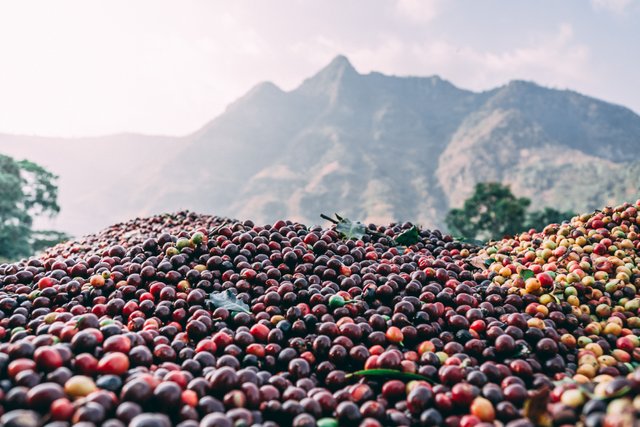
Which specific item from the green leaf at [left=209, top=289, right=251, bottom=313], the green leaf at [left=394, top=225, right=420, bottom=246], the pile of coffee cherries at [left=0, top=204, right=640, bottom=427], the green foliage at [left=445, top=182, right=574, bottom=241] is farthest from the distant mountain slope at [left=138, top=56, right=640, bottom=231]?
the green leaf at [left=209, top=289, right=251, bottom=313]

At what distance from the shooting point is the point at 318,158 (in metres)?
163

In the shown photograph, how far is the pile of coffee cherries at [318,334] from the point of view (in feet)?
6.88

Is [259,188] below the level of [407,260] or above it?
above

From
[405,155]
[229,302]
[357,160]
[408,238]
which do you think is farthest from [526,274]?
[405,155]

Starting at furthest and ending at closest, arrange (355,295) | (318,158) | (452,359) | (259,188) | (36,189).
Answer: (318,158) < (259,188) < (36,189) < (355,295) < (452,359)

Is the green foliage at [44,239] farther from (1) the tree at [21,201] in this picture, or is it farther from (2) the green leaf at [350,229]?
(2) the green leaf at [350,229]

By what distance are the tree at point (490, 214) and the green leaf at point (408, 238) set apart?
26883 mm

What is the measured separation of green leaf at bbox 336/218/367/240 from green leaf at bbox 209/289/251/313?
Answer: 1827 millimetres

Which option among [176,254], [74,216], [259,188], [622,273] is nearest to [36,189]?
[176,254]

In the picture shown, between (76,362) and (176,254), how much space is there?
74.8 inches

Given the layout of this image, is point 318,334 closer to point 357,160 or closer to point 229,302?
point 229,302

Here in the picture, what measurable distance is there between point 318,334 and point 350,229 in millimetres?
2291

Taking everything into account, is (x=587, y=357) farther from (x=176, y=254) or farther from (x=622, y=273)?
(x=176, y=254)

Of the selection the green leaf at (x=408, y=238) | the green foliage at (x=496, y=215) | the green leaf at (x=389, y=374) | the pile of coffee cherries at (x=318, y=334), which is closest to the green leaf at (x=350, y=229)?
the pile of coffee cherries at (x=318, y=334)
